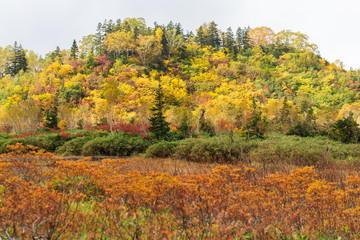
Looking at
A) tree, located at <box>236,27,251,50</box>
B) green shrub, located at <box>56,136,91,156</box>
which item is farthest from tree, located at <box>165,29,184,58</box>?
green shrub, located at <box>56,136,91,156</box>

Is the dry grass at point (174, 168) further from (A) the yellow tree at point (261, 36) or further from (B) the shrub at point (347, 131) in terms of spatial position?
(A) the yellow tree at point (261, 36)

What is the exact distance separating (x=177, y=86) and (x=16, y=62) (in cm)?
4309

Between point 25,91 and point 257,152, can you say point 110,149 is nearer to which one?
point 257,152

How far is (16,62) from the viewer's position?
5484 centimetres

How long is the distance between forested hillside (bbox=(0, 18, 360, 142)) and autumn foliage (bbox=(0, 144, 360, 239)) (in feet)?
42.1

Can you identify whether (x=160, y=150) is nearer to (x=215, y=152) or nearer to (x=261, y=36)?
(x=215, y=152)

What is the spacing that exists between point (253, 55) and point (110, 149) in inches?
2062

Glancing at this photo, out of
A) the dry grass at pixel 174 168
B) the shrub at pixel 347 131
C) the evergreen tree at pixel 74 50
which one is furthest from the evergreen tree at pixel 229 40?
the dry grass at pixel 174 168

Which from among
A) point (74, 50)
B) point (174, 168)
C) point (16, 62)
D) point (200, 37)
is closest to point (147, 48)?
point (74, 50)

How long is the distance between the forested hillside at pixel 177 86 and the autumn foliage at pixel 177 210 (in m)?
12.8

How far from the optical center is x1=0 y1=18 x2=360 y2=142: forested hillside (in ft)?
87.0

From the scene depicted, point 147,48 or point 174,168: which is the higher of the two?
point 147,48

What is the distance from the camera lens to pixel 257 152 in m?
11.0

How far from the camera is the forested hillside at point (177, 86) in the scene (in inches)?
1044
